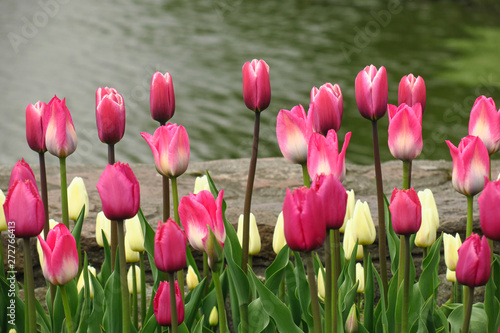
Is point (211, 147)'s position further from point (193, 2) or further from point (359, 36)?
point (193, 2)

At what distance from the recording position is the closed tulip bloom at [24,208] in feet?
5.47

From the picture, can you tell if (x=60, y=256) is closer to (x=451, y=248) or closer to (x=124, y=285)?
(x=124, y=285)

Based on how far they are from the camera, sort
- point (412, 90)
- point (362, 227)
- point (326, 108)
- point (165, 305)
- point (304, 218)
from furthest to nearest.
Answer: point (362, 227), point (412, 90), point (326, 108), point (165, 305), point (304, 218)

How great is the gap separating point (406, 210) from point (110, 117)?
2.67 feet

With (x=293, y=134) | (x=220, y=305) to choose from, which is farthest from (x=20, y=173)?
(x=293, y=134)

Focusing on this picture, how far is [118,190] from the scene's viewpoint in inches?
64.7

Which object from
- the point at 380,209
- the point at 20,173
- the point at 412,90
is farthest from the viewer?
the point at 412,90

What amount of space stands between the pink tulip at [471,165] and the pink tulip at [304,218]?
1.57ft

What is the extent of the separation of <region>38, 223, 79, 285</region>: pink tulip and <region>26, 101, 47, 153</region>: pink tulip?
37cm

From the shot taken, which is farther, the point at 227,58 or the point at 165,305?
the point at 227,58

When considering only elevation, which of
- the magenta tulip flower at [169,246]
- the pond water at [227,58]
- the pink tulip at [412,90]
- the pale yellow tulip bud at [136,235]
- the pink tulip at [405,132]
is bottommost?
the pale yellow tulip bud at [136,235]

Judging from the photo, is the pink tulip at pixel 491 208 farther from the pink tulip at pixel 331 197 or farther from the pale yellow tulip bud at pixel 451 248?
the pale yellow tulip bud at pixel 451 248

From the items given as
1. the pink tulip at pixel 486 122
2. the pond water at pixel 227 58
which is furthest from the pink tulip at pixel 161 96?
the pond water at pixel 227 58

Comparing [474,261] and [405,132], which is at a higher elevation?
[405,132]
